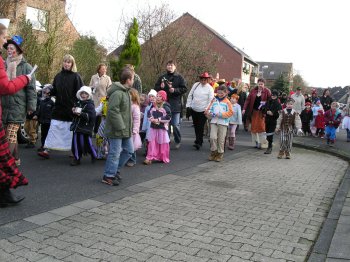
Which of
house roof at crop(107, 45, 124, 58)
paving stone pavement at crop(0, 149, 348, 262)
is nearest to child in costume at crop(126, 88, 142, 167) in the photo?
paving stone pavement at crop(0, 149, 348, 262)

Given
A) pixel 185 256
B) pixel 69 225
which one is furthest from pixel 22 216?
pixel 185 256

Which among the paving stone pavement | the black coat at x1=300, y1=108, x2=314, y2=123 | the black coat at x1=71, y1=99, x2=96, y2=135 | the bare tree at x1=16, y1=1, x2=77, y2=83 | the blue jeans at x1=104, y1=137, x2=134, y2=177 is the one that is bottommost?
the paving stone pavement

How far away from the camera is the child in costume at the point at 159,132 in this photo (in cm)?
867

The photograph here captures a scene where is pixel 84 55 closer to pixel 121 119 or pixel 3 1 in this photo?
pixel 3 1

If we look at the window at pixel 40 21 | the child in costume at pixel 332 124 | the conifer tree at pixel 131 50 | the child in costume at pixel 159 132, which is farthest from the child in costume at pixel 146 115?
the conifer tree at pixel 131 50

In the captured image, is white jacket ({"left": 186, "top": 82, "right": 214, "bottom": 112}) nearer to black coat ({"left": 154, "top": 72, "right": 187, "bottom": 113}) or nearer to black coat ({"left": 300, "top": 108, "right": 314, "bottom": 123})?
black coat ({"left": 154, "top": 72, "right": 187, "bottom": 113})

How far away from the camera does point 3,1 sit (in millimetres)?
18688

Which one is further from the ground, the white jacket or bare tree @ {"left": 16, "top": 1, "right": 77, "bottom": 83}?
bare tree @ {"left": 16, "top": 1, "right": 77, "bottom": 83}

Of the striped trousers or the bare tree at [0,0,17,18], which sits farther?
the bare tree at [0,0,17,18]

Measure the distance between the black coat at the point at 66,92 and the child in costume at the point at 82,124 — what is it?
21 cm

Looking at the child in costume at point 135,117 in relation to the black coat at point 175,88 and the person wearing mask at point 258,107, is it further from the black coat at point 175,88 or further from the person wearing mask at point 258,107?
the person wearing mask at point 258,107

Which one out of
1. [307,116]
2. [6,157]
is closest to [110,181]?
[6,157]

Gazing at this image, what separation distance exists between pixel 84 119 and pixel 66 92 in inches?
27.3

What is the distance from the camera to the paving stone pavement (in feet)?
13.0
